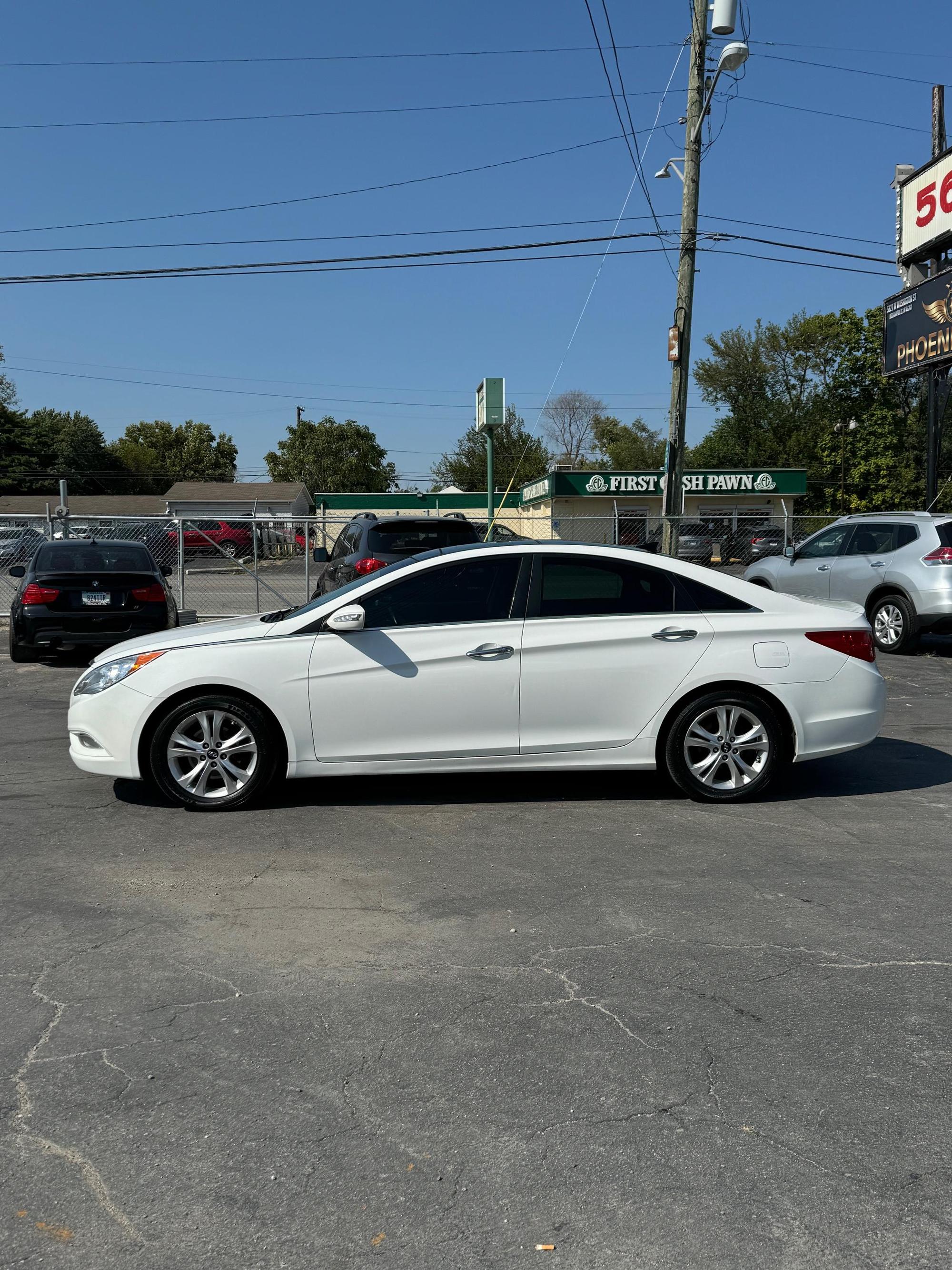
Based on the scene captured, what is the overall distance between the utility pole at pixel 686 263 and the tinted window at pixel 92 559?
8967mm

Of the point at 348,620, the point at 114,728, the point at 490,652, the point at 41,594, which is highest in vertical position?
the point at 41,594

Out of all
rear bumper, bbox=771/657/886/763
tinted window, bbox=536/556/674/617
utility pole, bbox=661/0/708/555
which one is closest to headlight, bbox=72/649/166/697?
tinted window, bbox=536/556/674/617

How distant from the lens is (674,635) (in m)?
6.31

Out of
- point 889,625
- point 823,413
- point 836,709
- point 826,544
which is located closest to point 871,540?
point 826,544

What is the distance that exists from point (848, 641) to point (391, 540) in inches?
302

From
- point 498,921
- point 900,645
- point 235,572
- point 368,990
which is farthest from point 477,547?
point 235,572

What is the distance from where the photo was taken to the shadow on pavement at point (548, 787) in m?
6.51

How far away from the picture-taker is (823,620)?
651cm

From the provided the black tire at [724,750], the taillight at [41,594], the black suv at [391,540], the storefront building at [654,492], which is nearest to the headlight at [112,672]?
the black tire at [724,750]

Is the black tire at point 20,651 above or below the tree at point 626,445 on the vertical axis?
below

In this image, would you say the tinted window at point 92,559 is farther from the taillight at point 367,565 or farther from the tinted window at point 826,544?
the tinted window at point 826,544

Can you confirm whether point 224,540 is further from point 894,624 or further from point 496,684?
point 496,684

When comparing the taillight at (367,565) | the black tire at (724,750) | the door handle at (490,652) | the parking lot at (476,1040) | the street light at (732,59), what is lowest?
the parking lot at (476,1040)

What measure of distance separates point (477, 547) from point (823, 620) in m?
2.20
